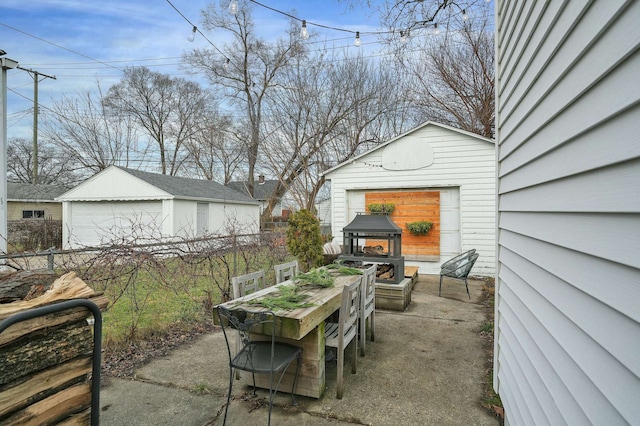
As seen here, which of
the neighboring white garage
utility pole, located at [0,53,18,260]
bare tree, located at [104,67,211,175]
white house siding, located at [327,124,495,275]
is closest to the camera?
utility pole, located at [0,53,18,260]

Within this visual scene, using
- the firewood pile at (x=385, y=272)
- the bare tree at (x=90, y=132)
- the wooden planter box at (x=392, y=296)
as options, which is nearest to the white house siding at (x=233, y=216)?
the firewood pile at (x=385, y=272)

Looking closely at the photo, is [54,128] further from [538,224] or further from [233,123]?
[538,224]

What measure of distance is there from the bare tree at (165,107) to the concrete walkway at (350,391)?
20.4m

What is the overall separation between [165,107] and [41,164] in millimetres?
8678

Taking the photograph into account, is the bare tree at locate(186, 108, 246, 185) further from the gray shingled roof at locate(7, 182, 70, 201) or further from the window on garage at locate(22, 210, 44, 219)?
the window on garage at locate(22, 210, 44, 219)

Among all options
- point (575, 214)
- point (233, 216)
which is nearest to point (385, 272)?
point (575, 214)

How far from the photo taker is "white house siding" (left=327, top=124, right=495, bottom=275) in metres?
7.54

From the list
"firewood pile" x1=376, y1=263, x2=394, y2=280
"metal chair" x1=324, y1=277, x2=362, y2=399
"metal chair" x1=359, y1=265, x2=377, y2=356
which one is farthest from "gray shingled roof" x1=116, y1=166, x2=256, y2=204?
"metal chair" x1=324, y1=277, x2=362, y2=399

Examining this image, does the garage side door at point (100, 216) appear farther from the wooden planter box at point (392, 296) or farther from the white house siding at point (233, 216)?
the wooden planter box at point (392, 296)

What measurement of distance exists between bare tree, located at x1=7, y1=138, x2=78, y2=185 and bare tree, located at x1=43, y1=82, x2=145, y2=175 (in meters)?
0.87

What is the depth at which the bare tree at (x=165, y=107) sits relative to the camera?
70.9 ft

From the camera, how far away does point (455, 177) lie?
777cm

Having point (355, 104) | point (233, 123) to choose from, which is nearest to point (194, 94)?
point (233, 123)

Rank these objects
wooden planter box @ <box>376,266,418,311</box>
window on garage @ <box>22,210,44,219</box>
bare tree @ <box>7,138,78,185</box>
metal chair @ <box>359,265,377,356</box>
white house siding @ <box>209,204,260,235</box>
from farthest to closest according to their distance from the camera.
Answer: bare tree @ <box>7,138,78,185</box>, window on garage @ <box>22,210,44,219</box>, white house siding @ <box>209,204,260,235</box>, wooden planter box @ <box>376,266,418,311</box>, metal chair @ <box>359,265,377,356</box>
